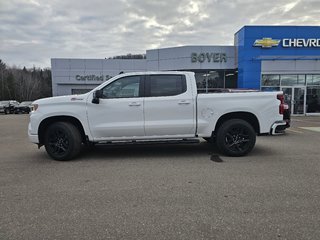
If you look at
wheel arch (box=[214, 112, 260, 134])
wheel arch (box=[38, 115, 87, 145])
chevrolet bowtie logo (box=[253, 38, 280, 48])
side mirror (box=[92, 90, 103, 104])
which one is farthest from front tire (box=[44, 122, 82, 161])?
chevrolet bowtie logo (box=[253, 38, 280, 48])

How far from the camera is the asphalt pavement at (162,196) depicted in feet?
10.7

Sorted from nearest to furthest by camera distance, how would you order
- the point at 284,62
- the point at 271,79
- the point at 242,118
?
the point at 242,118, the point at 284,62, the point at 271,79

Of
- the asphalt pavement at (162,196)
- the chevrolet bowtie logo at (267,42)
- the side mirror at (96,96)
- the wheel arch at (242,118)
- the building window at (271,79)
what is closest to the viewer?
the asphalt pavement at (162,196)

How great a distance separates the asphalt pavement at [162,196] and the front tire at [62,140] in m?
0.23

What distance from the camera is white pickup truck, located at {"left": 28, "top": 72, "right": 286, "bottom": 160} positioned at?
21.4ft

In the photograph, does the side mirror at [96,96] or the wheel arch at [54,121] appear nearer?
the side mirror at [96,96]

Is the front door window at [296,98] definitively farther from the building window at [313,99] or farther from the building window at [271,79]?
the building window at [271,79]

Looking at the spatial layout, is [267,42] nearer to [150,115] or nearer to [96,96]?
[150,115]

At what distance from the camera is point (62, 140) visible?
6551mm

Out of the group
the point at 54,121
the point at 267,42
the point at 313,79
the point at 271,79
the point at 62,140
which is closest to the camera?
the point at 62,140

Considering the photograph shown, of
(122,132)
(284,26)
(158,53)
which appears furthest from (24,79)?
Result: (122,132)

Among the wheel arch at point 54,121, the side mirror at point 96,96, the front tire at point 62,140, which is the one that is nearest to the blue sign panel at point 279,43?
the side mirror at point 96,96

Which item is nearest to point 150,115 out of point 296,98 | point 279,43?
point 279,43

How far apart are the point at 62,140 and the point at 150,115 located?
214 centimetres
